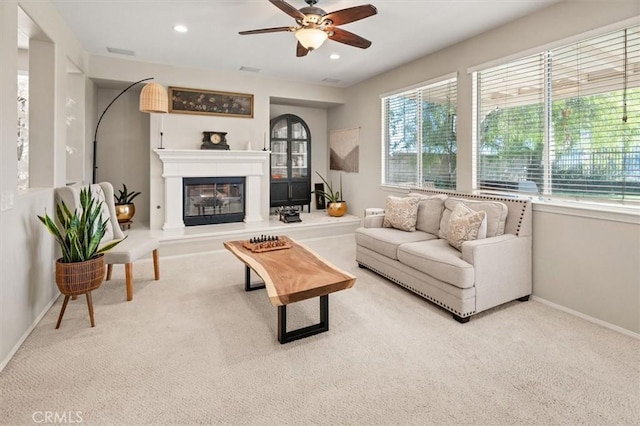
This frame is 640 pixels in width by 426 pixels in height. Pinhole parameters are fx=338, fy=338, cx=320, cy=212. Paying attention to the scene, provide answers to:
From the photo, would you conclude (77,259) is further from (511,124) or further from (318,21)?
(511,124)

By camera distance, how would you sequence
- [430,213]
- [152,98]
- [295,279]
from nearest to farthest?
1. [295,279]
2. [430,213]
3. [152,98]

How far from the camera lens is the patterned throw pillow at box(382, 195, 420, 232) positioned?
3.96m

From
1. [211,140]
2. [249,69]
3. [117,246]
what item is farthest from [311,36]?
[211,140]

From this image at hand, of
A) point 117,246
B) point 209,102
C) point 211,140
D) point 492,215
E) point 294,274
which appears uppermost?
point 209,102

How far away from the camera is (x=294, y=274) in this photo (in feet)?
8.25

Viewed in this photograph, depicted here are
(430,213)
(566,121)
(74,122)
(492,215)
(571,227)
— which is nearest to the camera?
(571,227)

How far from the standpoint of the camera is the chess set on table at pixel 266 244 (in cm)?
317

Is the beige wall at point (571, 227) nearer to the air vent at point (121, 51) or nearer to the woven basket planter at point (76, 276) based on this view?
the woven basket planter at point (76, 276)

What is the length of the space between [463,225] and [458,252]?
0.26 metres

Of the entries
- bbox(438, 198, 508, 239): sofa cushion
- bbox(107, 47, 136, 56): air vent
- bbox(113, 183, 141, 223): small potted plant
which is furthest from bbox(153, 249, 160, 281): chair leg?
bbox(438, 198, 508, 239): sofa cushion

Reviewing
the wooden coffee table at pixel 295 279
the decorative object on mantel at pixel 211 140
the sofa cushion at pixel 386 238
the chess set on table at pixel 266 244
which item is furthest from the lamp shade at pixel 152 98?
the sofa cushion at pixel 386 238

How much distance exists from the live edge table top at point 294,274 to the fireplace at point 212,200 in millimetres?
2675

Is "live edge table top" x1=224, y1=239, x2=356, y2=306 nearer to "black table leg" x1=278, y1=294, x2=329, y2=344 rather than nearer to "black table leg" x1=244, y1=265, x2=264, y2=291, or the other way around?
"black table leg" x1=278, y1=294, x2=329, y2=344

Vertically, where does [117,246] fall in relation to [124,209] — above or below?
below
